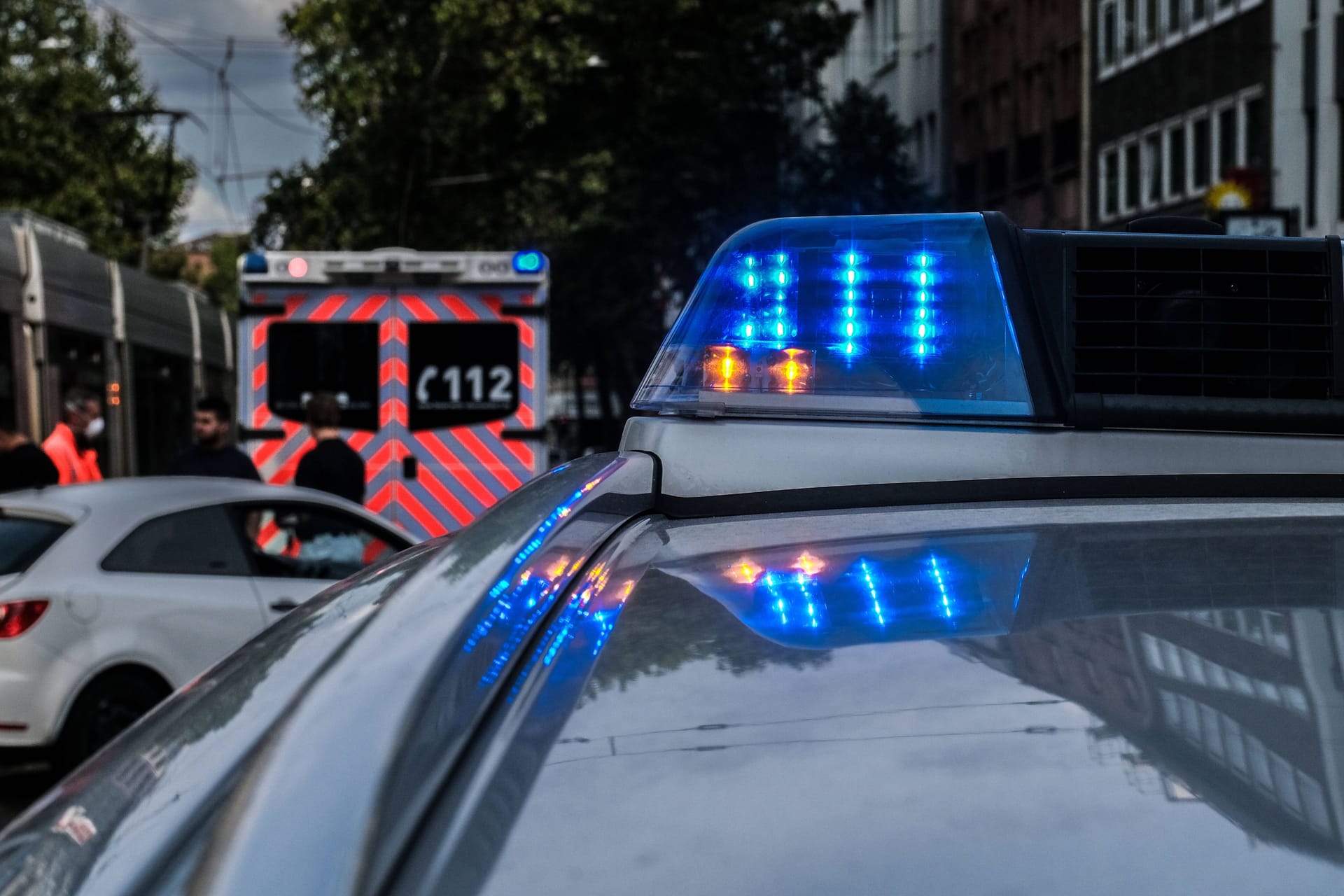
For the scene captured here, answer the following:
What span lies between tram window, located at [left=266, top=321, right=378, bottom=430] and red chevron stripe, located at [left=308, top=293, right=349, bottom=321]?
52 mm

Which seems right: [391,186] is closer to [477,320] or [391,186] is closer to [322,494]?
[477,320]

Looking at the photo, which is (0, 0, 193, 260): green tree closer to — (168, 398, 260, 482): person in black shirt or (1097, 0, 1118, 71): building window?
(1097, 0, 1118, 71): building window

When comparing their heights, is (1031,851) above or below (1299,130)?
below

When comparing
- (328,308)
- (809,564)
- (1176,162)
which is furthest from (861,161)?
(809,564)

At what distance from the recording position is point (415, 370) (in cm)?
1238

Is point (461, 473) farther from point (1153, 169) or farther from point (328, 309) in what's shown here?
point (1153, 169)

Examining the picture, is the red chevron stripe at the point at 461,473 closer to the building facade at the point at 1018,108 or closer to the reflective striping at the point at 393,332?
the reflective striping at the point at 393,332

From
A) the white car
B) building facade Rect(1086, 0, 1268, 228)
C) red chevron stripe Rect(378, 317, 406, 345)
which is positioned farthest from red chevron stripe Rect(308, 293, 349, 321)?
building facade Rect(1086, 0, 1268, 228)

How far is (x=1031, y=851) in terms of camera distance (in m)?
0.99

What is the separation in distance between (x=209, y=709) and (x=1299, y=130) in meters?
28.6

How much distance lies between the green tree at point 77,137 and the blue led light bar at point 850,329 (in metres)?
46.3

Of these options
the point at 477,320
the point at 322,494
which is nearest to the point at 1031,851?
the point at 322,494

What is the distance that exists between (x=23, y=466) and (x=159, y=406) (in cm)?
850

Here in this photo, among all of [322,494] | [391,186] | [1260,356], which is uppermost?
[391,186]
